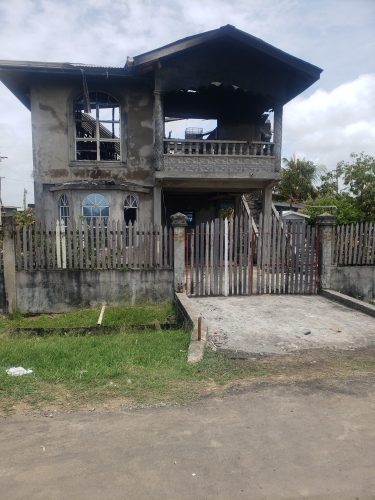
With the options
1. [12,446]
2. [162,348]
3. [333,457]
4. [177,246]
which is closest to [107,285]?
[177,246]

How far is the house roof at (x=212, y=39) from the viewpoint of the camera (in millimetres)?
11500

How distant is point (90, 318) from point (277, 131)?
880 cm

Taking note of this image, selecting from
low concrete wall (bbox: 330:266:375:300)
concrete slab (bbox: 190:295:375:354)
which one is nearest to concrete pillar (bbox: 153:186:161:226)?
concrete slab (bbox: 190:295:375:354)

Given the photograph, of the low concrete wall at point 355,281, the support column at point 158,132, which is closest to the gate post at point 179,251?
the support column at point 158,132

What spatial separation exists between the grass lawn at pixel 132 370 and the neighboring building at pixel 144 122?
7341mm

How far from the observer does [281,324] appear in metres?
6.84

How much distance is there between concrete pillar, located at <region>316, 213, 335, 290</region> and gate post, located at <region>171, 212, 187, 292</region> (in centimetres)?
344

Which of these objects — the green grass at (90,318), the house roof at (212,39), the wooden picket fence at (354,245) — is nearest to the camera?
the green grass at (90,318)

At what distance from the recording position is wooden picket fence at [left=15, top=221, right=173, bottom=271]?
8898mm

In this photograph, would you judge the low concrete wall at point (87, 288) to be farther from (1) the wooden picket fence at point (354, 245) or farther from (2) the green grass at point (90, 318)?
(1) the wooden picket fence at point (354, 245)

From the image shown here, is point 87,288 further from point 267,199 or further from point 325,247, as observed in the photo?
point 267,199

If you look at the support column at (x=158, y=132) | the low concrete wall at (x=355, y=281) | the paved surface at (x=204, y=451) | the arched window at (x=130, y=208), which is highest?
the support column at (x=158, y=132)

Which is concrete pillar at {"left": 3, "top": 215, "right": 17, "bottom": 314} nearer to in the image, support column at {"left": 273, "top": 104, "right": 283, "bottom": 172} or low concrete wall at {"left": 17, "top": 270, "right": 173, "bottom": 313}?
low concrete wall at {"left": 17, "top": 270, "right": 173, "bottom": 313}

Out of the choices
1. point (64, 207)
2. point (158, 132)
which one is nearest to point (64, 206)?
point (64, 207)
